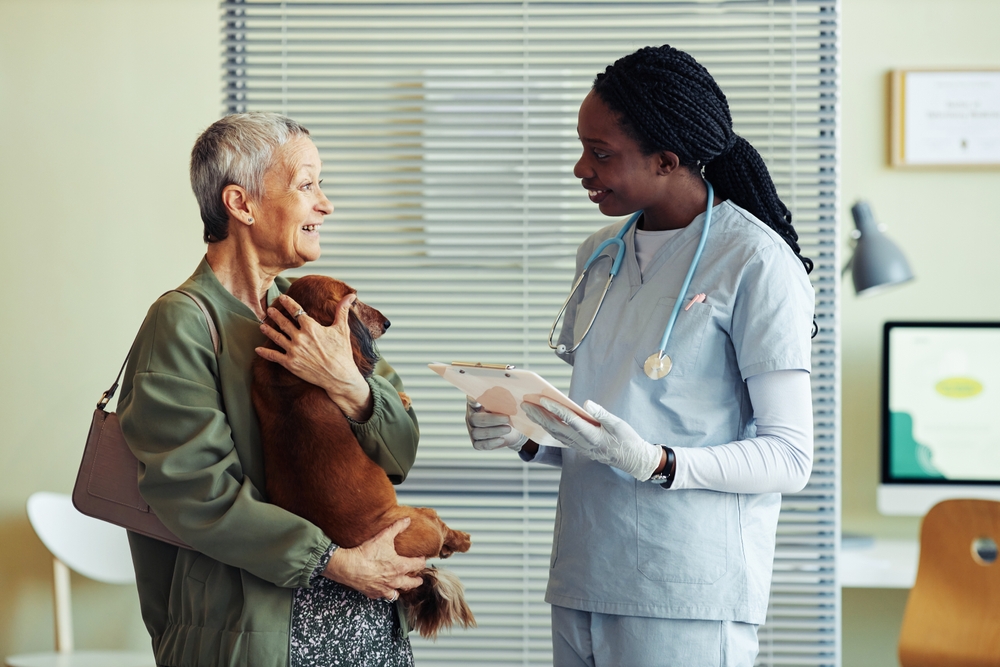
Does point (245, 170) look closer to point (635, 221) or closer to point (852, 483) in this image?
point (635, 221)

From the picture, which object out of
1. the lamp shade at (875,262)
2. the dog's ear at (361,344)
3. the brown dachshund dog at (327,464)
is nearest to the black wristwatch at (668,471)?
the brown dachshund dog at (327,464)

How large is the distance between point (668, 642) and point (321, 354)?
25.3 inches

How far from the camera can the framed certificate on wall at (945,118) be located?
266 centimetres

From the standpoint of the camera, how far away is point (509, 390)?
118cm

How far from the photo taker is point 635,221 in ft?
4.50

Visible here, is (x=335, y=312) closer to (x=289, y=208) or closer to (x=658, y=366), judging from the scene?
(x=289, y=208)

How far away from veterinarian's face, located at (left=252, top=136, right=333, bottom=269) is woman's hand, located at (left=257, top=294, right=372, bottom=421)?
0.08 meters

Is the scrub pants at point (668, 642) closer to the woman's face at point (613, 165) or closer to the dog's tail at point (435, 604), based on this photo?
the dog's tail at point (435, 604)

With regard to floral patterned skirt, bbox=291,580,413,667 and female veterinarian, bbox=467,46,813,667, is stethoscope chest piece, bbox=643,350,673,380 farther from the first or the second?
floral patterned skirt, bbox=291,580,413,667

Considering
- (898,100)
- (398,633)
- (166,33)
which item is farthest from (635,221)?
(166,33)

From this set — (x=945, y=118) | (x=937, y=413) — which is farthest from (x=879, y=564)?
(x=945, y=118)

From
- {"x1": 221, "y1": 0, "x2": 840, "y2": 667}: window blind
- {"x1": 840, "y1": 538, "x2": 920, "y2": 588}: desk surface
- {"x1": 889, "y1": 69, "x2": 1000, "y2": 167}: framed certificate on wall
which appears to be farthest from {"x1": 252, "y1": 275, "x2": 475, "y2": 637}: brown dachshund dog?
{"x1": 889, "y1": 69, "x2": 1000, "y2": 167}: framed certificate on wall

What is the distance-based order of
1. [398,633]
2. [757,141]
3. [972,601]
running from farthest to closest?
[757,141]
[972,601]
[398,633]

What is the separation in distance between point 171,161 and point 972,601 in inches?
98.5
